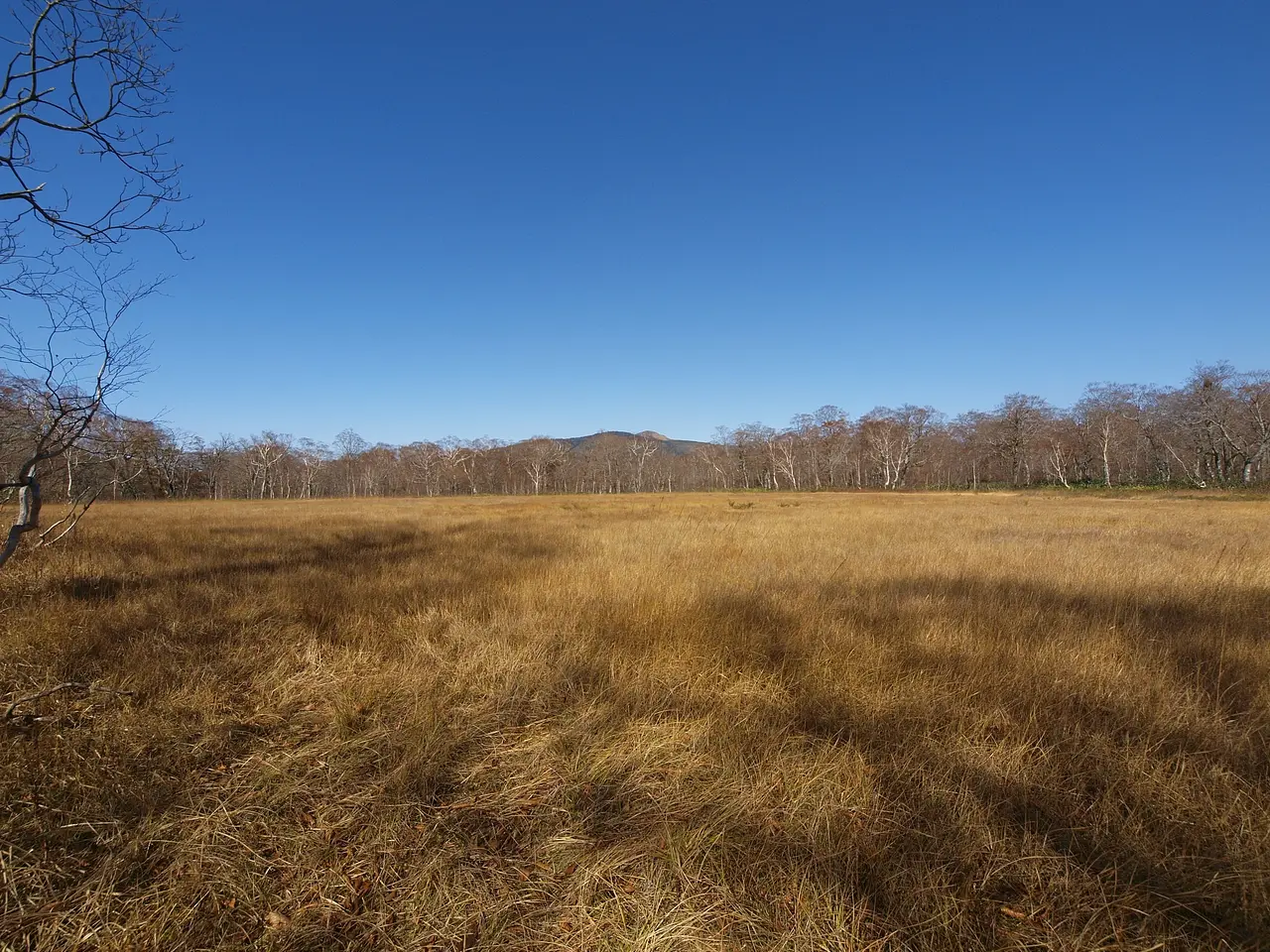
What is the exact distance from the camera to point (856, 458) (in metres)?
74.5

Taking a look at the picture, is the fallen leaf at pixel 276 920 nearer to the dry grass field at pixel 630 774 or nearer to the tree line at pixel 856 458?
the dry grass field at pixel 630 774

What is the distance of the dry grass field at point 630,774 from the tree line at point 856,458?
31937 mm

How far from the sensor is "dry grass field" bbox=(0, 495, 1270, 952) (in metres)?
1.61

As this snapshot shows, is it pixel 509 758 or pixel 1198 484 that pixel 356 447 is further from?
pixel 1198 484

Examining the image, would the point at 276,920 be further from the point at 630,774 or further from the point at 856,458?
the point at 856,458

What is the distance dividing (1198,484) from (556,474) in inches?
3253

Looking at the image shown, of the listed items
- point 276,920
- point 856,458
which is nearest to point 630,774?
point 276,920

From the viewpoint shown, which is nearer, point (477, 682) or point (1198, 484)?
point (477, 682)

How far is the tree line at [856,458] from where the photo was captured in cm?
4494

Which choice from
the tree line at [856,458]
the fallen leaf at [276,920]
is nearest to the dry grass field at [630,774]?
the fallen leaf at [276,920]

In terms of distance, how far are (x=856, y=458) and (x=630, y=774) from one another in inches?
3156

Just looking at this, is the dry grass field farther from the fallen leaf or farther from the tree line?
the tree line

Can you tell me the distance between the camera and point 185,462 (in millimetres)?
62625

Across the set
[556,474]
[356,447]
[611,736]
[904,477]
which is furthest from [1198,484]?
[356,447]
